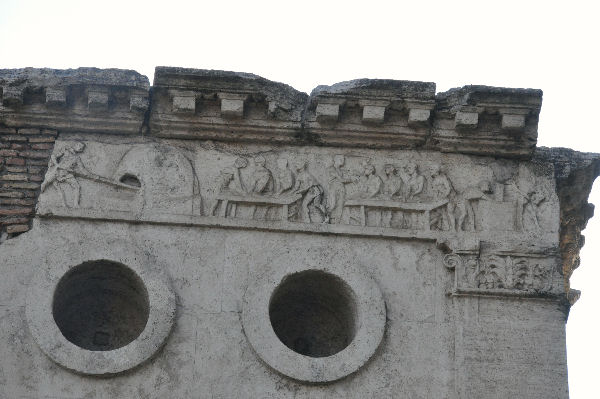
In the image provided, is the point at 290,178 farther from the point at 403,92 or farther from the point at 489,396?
the point at 489,396

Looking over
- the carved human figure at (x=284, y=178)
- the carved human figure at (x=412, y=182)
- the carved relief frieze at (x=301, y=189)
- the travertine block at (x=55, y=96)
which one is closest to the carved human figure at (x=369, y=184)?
the carved relief frieze at (x=301, y=189)

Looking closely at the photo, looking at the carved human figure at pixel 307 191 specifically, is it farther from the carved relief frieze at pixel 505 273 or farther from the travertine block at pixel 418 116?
the carved relief frieze at pixel 505 273

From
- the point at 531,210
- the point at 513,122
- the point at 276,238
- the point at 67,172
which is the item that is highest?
the point at 513,122

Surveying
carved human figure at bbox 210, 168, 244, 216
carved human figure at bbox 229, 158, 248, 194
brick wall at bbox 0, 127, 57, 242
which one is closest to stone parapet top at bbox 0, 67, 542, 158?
brick wall at bbox 0, 127, 57, 242

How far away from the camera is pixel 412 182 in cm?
972

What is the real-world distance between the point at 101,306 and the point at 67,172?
118cm

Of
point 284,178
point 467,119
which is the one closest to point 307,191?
point 284,178

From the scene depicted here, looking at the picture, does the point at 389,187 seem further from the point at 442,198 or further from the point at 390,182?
the point at 442,198

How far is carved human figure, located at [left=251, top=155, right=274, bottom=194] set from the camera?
9.58 meters

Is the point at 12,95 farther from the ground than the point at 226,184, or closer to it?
farther from the ground

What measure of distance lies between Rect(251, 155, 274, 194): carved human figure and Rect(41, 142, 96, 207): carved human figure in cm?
Answer: 138

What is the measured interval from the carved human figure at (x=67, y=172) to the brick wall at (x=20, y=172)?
93 millimetres

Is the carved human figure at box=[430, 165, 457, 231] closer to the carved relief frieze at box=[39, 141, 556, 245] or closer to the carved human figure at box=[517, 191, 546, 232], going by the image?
the carved relief frieze at box=[39, 141, 556, 245]

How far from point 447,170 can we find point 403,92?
787 millimetres
